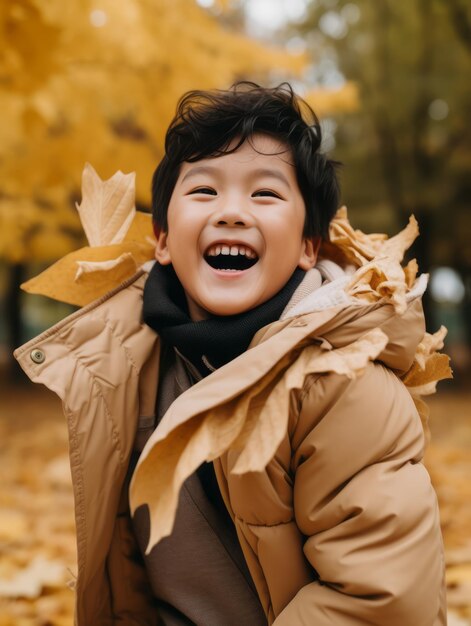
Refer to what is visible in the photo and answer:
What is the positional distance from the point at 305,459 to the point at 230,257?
559 mm

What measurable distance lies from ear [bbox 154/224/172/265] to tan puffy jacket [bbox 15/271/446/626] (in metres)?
0.38

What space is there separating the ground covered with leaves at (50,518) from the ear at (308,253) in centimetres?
102

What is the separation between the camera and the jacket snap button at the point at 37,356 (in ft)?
5.05

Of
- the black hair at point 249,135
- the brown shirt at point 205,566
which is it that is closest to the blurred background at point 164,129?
the brown shirt at point 205,566

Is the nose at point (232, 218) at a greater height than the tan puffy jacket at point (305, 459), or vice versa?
the nose at point (232, 218)

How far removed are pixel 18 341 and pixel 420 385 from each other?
11.8 metres

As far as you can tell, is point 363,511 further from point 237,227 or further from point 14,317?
point 14,317

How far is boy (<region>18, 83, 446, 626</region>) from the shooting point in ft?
4.07

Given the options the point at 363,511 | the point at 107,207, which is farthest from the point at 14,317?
the point at 363,511

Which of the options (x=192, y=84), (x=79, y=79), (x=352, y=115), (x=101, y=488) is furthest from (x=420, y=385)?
(x=352, y=115)

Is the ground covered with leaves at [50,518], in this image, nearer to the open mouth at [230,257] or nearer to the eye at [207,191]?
the open mouth at [230,257]

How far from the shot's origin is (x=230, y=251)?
5.22 ft

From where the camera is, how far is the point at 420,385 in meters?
1.66

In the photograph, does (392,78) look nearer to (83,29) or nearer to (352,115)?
(352,115)
